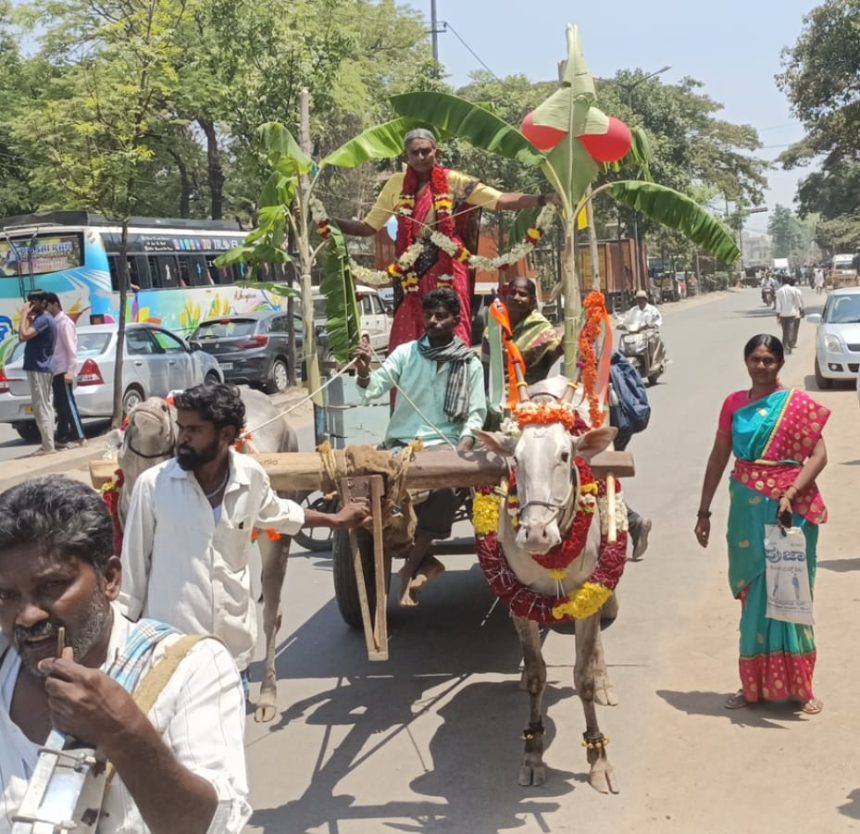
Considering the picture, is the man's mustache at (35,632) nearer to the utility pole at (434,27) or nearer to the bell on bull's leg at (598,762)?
the bell on bull's leg at (598,762)

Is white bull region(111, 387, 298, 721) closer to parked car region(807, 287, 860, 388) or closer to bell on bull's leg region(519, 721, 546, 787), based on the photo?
bell on bull's leg region(519, 721, 546, 787)

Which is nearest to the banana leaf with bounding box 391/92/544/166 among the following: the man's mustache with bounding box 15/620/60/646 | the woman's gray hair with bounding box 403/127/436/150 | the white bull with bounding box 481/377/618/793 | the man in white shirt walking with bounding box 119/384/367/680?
the woman's gray hair with bounding box 403/127/436/150

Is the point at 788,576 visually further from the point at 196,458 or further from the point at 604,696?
the point at 196,458

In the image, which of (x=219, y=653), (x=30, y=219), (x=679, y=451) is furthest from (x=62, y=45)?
(x=219, y=653)

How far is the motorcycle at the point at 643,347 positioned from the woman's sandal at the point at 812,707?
14313mm

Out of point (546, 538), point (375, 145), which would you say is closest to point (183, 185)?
point (375, 145)

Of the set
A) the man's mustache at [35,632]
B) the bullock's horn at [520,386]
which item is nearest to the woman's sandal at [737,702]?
the bullock's horn at [520,386]

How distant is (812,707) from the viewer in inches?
231

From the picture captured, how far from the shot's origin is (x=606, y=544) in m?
5.36

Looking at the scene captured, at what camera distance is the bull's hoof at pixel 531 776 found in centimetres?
515

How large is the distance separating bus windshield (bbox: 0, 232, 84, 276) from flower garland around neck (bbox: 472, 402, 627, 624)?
2059 centimetres

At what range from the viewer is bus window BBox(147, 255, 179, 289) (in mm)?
27053

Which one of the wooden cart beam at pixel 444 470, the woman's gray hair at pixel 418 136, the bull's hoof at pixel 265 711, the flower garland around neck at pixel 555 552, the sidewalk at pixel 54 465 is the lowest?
the bull's hoof at pixel 265 711

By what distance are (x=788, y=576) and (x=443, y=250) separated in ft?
9.67
